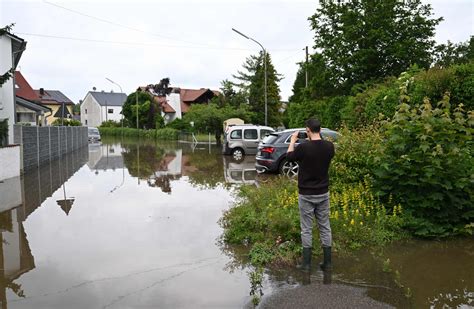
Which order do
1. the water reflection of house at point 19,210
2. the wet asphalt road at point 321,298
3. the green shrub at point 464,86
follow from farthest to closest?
the green shrub at point 464,86, the water reflection of house at point 19,210, the wet asphalt road at point 321,298

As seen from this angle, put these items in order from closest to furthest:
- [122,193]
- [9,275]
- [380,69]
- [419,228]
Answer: [9,275], [419,228], [122,193], [380,69]

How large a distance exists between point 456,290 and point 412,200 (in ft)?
7.48

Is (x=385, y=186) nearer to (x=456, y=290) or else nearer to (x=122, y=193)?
(x=456, y=290)

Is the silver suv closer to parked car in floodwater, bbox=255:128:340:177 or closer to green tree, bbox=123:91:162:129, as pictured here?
parked car in floodwater, bbox=255:128:340:177

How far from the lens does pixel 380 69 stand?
25984 mm

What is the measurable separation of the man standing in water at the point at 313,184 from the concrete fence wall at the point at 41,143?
12.9m

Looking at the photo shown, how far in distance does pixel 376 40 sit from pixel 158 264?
23072 millimetres

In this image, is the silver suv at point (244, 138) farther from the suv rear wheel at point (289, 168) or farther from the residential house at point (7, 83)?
the residential house at point (7, 83)

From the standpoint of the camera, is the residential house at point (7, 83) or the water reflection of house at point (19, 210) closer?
the water reflection of house at point (19, 210)

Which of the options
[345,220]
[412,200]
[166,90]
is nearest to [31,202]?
[345,220]

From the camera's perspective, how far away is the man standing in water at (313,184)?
17.5ft

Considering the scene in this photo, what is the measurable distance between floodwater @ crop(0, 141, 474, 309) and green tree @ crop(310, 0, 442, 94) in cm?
1835

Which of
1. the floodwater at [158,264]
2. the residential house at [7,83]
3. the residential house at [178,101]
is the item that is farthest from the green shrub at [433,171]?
the residential house at [178,101]

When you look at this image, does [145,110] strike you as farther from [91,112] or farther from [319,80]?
[91,112]
